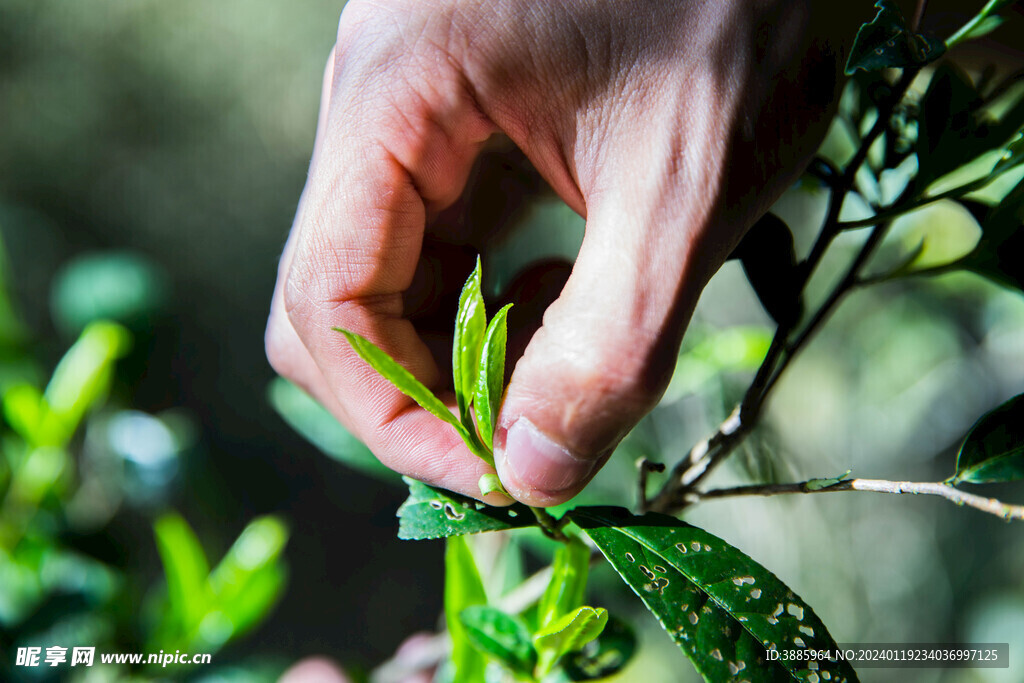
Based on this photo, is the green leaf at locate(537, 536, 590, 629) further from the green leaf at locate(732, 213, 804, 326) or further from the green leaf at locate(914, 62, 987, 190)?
the green leaf at locate(914, 62, 987, 190)

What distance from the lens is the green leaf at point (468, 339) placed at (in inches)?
14.1

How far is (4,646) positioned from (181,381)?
85cm

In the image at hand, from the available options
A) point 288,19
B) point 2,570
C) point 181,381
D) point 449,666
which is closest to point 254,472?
point 181,381

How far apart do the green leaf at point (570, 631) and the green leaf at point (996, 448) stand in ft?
0.83

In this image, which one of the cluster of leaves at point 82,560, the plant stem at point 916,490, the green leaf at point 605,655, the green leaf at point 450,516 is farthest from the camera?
the cluster of leaves at point 82,560

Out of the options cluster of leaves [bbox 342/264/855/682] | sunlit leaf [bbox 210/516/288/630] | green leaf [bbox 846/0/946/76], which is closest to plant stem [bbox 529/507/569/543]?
cluster of leaves [bbox 342/264/855/682]

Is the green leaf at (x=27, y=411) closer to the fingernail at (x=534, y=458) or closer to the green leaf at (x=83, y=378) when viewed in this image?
the green leaf at (x=83, y=378)

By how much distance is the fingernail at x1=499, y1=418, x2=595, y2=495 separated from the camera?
0.40 metres

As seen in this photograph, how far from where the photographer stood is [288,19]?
5.44 ft

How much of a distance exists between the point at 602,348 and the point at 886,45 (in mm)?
246

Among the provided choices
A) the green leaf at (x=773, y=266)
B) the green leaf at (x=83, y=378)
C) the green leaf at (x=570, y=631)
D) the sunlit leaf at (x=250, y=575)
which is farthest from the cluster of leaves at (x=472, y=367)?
the green leaf at (x=83, y=378)

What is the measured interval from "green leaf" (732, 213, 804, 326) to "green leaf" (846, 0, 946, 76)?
5.1 inches

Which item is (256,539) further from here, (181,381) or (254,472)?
(181,381)

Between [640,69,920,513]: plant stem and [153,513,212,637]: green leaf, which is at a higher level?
[640,69,920,513]: plant stem
